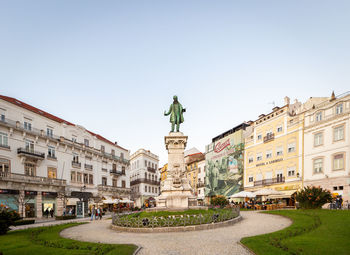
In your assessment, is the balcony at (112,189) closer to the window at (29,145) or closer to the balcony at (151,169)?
the balcony at (151,169)

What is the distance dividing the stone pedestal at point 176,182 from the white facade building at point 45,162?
20.3 m

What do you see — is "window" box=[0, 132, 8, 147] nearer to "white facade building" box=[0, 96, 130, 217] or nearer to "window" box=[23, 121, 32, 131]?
"white facade building" box=[0, 96, 130, 217]

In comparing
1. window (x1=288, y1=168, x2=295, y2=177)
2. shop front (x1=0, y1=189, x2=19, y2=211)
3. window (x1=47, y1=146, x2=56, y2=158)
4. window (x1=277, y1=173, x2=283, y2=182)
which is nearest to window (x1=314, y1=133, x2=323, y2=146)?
window (x1=288, y1=168, x2=295, y2=177)

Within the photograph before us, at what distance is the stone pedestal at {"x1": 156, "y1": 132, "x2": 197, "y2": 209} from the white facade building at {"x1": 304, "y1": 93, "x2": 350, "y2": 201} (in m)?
19.6

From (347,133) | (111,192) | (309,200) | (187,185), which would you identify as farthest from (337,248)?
(111,192)

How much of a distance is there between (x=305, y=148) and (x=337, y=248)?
1131 inches

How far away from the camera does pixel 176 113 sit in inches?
864

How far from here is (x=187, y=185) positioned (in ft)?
64.2

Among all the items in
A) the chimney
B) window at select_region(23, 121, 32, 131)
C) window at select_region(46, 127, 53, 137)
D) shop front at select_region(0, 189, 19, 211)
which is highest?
the chimney

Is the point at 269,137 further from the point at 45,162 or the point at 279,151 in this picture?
the point at 45,162

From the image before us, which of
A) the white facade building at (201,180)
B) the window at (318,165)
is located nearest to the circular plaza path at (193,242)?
the window at (318,165)

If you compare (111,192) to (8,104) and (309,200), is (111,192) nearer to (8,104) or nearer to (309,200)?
(8,104)

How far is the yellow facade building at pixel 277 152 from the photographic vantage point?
120ft

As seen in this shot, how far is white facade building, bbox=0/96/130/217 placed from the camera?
31672mm
